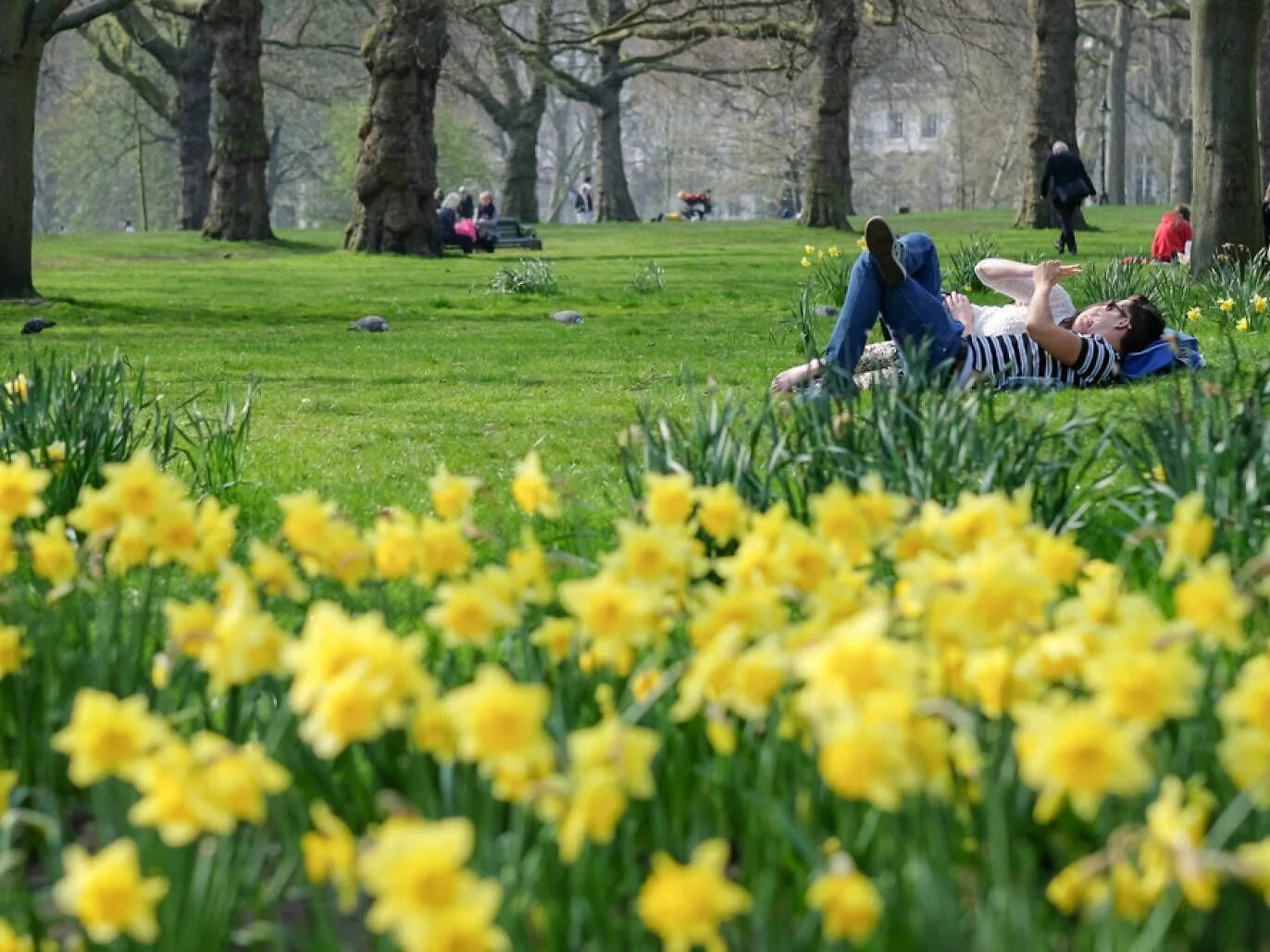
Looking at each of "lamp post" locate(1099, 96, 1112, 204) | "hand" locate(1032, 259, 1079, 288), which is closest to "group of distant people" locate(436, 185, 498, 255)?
"hand" locate(1032, 259, 1079, 288)

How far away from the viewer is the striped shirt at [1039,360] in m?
7.55

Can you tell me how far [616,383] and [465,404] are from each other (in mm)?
1035

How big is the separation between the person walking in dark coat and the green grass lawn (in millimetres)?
553

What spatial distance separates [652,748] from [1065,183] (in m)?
23.7

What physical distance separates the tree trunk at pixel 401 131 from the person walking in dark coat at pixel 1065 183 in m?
7.92

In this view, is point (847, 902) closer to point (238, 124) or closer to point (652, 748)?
point (652, 748)

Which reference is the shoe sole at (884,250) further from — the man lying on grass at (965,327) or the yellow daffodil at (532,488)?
the yellow daffodil at (532,488)

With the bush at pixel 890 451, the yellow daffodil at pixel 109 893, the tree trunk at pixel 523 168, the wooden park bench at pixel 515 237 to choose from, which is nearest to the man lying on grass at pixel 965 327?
the bush at pixel 890 451

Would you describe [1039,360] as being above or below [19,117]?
below

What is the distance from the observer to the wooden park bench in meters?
30.0

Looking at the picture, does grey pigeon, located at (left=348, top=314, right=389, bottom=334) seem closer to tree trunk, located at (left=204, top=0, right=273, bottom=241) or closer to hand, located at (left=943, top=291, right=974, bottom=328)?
hand, located at (left=943, top=291, right=974, bottom=328)

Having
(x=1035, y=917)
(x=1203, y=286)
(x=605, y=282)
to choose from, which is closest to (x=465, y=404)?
(x=1203, y=286)

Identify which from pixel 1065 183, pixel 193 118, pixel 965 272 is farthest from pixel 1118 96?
pixel 965 272

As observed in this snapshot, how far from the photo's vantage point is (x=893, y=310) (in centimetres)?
734
